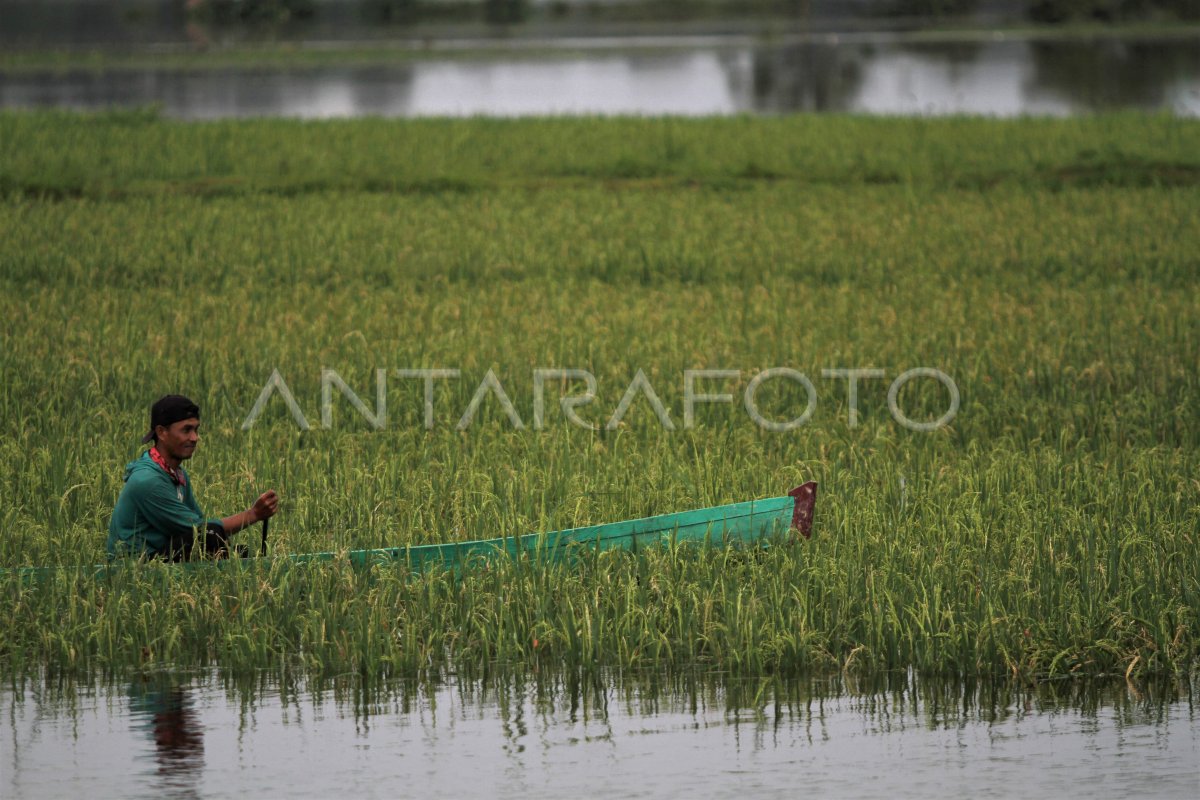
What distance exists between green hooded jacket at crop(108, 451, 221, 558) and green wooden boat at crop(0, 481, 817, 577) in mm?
122

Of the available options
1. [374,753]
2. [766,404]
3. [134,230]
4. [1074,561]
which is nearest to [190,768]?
[374,753]

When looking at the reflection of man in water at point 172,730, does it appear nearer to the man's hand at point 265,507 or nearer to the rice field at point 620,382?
the rice field at point 620,382

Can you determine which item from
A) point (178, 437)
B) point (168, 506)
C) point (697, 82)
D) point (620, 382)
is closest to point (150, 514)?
point (168, 506)

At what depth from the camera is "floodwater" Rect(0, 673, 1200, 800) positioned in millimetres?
5578

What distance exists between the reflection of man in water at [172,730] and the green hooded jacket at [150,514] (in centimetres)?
78

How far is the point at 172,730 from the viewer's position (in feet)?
19.8

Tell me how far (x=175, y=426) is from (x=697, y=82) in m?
44.0

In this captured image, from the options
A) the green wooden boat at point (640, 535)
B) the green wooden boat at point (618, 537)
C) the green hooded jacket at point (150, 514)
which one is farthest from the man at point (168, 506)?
the green wooden boat at point (640, 535)

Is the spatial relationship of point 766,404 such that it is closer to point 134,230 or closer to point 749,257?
point 749,257

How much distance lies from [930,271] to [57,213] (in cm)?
922

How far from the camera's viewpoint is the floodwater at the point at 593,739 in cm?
558

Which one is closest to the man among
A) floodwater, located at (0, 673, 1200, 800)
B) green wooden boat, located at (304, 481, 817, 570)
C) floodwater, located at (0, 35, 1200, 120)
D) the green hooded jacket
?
the green hooded jacket

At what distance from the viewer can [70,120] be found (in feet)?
82.1

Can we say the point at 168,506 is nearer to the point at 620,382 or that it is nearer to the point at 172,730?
the point at 172,730
